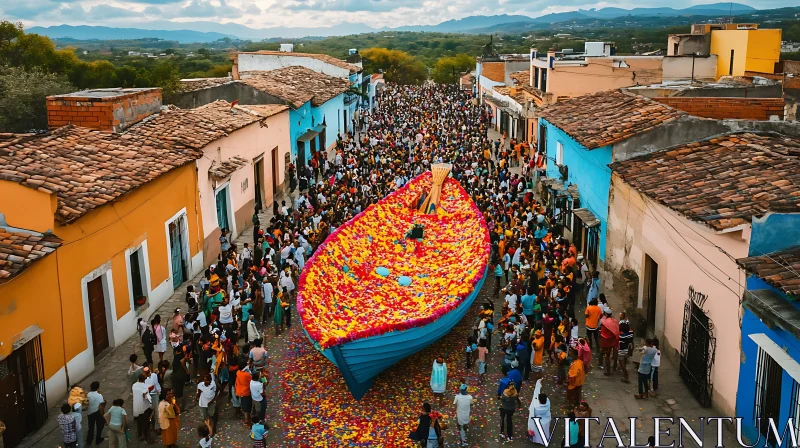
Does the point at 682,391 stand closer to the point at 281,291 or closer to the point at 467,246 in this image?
the point at 467,246

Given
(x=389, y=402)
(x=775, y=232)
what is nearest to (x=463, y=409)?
(x=389, y=402)

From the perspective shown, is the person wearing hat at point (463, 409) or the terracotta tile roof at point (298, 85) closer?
the person wearing hat at point (463, 409)

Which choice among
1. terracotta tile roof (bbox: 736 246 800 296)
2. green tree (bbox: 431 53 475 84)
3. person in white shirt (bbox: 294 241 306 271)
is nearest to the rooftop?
person in white shirt (bbox: 294 241 306 271)

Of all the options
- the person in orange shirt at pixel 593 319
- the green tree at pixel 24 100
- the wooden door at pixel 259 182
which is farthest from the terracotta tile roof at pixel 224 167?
the green tree at pixel 24 100

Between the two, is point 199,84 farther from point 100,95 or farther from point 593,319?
point 593,319

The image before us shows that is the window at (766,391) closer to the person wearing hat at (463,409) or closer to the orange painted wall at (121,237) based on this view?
the person wearing hat at (463,409)

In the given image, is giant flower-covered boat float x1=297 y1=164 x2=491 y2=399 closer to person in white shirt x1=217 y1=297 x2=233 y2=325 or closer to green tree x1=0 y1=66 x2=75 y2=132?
person in white shirt x1=217 y1=297 x2=233 y2=325
